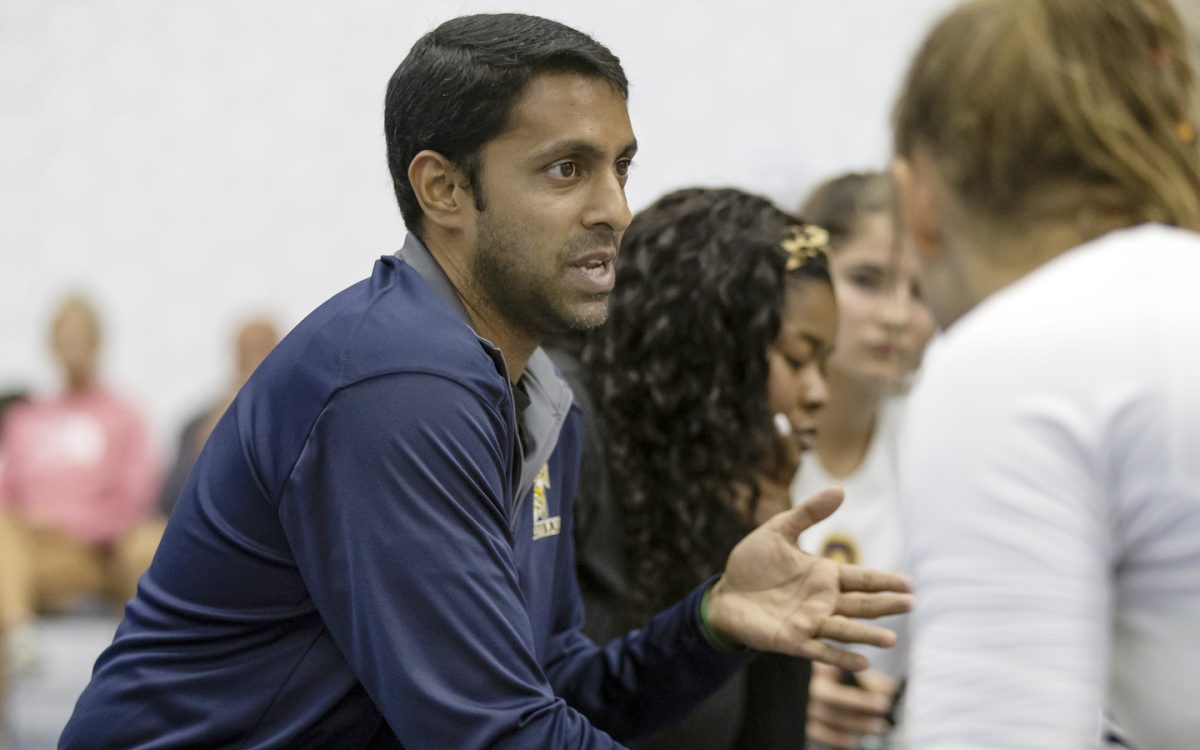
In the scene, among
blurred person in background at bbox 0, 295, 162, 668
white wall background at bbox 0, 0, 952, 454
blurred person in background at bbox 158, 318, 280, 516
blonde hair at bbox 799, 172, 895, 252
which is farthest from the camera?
white wall background at bbox 0, 0, 952, 454

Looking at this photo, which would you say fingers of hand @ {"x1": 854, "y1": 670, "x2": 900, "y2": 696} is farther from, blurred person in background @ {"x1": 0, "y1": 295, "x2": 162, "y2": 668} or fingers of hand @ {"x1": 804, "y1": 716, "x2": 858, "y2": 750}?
blurred person in background @ {"x1": 0, "y1": 295, "x2": 162, "y2": 668}

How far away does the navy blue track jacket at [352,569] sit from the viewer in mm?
1336

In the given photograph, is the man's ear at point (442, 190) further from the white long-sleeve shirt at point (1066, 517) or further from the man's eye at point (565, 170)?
the white long-sleeve shirt at point (1066, 517)

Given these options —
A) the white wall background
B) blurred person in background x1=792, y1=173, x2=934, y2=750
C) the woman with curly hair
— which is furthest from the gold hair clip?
the white wall background

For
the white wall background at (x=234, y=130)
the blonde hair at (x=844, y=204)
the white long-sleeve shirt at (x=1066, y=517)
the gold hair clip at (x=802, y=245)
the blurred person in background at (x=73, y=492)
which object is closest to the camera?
the white long-sleeve shirt at (x=1066, y=517)

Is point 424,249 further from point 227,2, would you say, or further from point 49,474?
point 227,2

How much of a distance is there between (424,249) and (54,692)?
3686 mm

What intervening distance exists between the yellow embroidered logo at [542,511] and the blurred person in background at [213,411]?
3.62 m

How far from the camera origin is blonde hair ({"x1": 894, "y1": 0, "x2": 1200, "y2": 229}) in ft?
3.13

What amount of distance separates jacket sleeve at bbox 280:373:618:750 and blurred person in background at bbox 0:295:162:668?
373 cm

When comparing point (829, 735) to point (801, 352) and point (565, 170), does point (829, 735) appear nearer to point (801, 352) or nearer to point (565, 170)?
point (801, 352)

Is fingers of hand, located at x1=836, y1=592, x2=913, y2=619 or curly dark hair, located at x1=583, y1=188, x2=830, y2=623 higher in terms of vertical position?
curly dark hair, located at x1=583, y1=188, x2=830, y2=623

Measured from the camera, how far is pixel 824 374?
2.36 m

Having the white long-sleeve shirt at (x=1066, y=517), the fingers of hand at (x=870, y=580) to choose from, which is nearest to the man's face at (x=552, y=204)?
the fingers of hand at (x=870, y=580)
